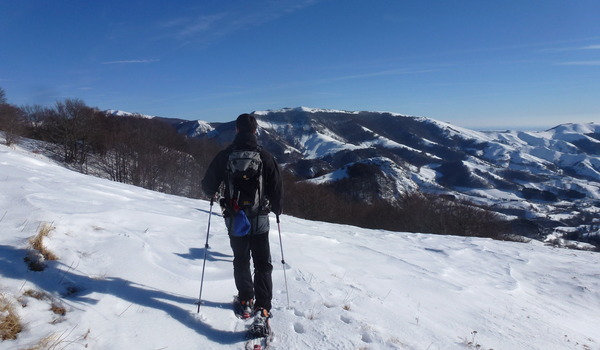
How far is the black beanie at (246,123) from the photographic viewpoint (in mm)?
4457

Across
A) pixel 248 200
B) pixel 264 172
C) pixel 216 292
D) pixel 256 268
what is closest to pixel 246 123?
pixel 264 172

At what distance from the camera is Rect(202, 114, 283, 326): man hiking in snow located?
4.35 metres

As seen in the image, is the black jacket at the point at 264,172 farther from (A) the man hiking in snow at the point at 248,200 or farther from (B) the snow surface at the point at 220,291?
(B) the snow surface at the point at 220,291

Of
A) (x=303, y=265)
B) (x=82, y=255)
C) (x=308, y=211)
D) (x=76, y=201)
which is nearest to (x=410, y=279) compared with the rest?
(x=303, y=265)

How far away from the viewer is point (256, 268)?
4.58 m

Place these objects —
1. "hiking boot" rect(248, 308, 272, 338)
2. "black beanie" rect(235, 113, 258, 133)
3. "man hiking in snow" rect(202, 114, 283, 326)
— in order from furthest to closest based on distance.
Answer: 1. "black beanie" rect(235, 113, 258, 133)
2. "man hiking in snow" rect(202, 114, 283, 326)
3. "hiking boot" rect(248, 308, 272, 338)

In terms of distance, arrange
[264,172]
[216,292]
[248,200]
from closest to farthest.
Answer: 1. [248,200]
2. [264,172]
3. [216,292]

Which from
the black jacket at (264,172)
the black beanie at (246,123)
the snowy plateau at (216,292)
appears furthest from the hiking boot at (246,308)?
the black beanie at (246,123)

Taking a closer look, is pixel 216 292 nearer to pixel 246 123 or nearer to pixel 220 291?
pixel 220 291

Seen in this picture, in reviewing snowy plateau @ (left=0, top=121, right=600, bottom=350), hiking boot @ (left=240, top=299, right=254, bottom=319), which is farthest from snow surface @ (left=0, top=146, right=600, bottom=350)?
hiking boot @ (left=240, top=299, right=254, bottom=319)

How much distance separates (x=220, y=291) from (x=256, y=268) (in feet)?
3.17

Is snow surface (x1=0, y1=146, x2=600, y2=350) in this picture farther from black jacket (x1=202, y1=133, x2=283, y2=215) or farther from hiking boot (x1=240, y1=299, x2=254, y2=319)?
black jacket (x1=202, y1=133, x2=283, y2=215)

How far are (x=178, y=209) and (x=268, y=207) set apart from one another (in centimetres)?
689

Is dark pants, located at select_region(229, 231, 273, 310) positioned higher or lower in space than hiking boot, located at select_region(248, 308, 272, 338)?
higher
